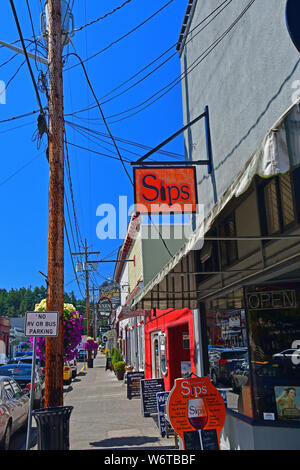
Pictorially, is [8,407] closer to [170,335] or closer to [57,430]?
[57,430]

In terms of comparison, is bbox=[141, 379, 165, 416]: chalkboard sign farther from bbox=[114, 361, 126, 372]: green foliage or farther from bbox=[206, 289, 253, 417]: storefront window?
bbox=[114, 361, 126, 372]: green foliage

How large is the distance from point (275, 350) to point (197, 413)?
4.93 ft

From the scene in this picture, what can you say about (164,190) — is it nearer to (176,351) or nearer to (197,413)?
(197,413)

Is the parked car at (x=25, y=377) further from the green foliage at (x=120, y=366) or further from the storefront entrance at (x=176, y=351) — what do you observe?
the green foliage at (x=120, y=366)

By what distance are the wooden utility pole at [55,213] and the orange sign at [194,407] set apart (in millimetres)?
2207

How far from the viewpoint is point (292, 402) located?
6.19 metres

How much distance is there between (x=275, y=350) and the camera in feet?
21.2

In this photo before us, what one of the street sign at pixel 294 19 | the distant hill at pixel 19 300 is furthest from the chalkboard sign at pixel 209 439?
the distant hill at pixel 19 300

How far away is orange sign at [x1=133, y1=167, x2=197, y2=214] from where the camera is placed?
853 centimetres

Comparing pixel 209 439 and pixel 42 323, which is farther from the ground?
pixel 42 323

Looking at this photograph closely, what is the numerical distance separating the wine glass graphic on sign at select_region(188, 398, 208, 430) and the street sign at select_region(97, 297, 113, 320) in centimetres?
2134

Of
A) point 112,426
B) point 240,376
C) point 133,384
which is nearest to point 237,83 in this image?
point 240,376

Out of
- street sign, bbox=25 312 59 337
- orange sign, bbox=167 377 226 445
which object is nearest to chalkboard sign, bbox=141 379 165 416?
street sign, bbox=25 312 59 337

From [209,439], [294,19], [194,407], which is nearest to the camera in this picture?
[294,19]
